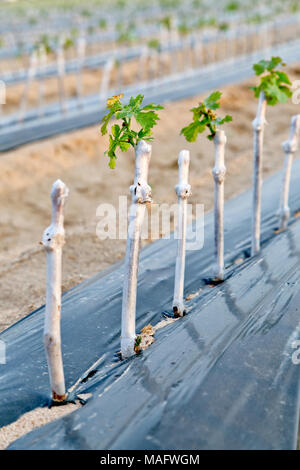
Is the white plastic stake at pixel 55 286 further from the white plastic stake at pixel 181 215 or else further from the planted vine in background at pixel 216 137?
the planted vine in background at pixel 216 137

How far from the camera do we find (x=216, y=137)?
3.48 meters

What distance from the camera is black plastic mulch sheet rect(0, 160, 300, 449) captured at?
2018mm

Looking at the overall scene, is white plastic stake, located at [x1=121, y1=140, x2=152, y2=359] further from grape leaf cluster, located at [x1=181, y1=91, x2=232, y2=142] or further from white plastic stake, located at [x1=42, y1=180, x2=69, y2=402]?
grape leaf cluster, located at [x1=181, y1=91, x2=232, y2=142]

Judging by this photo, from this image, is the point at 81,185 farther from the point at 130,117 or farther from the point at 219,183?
the point at 130,117

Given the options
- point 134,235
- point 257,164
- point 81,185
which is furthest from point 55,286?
point 81,185

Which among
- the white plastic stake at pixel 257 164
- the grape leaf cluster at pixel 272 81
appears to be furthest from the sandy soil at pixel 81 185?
the grape leaf cluster at pixel 272 81

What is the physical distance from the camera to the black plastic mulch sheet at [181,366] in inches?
79.4

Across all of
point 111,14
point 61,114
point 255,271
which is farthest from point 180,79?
point 111,14

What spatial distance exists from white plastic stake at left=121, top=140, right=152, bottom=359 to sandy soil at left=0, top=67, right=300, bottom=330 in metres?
1.47

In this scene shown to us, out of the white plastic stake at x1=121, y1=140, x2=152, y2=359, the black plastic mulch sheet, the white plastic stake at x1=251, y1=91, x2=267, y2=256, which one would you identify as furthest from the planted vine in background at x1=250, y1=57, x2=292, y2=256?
the white plastic stake at x1=121, y1=140, x2=152, y2=359

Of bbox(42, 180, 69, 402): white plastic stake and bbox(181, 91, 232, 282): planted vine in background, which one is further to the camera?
bbox(181, 91, 232, 282): planted vine in background

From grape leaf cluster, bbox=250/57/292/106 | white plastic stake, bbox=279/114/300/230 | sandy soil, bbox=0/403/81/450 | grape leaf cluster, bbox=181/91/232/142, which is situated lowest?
sandy soil, bbox=0/403/81/450

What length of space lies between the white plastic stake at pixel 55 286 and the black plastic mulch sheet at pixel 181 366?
19 cm

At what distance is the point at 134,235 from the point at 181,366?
0.70 meters
